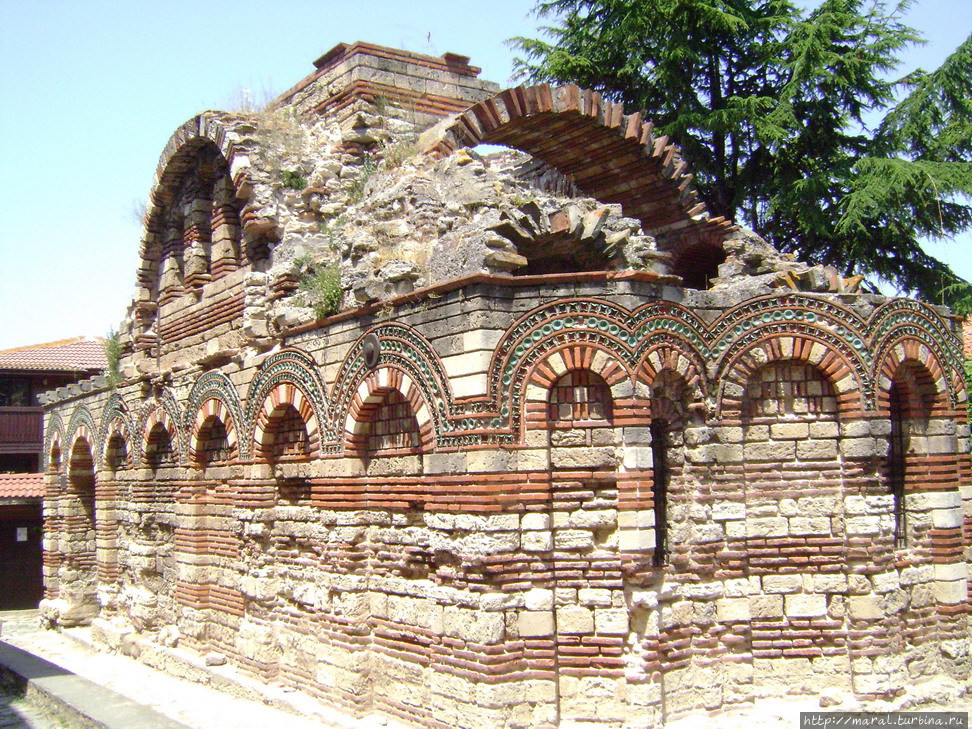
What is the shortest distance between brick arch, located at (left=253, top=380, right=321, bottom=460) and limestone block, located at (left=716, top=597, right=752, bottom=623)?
377 centimetres

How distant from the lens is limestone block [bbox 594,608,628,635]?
675 cm

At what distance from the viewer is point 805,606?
7426 millimetres

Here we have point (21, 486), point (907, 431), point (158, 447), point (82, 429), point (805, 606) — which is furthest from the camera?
point (21, 486)

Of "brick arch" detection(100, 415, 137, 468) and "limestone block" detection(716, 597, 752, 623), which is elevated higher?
"brick arch" detection(100, 415, 137, 468)

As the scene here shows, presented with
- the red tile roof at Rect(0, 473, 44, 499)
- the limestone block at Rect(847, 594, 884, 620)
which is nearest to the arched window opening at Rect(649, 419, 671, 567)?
the limestone block at Rect(847, 594, 884, 620)

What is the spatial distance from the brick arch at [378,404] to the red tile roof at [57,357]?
16.6m

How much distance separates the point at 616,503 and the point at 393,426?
207cm

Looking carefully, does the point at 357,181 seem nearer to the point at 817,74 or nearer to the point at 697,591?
the point at 697,591

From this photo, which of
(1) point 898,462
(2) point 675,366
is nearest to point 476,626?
(2) point 675,366

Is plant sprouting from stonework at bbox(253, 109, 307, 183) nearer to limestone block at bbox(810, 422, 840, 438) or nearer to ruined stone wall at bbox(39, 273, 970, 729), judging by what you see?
ruined stone wall at bbox(39, 273, 970, 729)

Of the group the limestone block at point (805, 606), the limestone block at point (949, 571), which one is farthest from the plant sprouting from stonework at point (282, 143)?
the limestone block at point (949, 571)

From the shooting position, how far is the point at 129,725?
7680 millimetres

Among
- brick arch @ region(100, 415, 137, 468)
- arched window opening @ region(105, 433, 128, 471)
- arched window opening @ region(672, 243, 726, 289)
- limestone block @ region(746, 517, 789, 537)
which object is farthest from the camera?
arched window opening @ region(105, 433, 128, 471)

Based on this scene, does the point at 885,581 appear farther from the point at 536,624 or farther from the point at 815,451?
the point at 536,624
